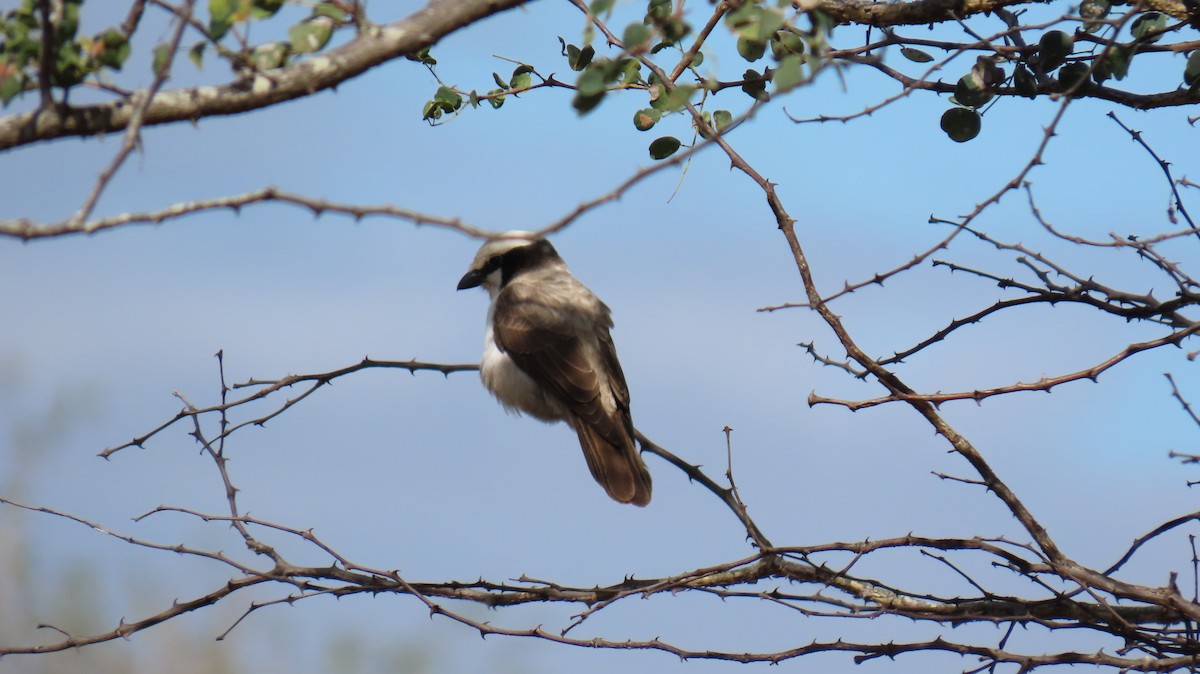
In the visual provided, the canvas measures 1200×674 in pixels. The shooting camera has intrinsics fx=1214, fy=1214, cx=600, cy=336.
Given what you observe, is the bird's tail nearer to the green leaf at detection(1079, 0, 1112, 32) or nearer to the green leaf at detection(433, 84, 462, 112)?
the green leaf at detection(433, 84, 462, 112)

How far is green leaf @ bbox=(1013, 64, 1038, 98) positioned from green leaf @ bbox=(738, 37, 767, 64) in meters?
0.80

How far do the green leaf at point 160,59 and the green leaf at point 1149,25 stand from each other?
9.03 ft

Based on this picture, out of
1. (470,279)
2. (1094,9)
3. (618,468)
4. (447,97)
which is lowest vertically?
(618,468)

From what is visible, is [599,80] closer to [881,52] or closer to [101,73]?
[101,73]

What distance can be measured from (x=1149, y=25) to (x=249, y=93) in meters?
2.73

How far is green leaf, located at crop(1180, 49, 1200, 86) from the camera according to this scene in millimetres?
3668

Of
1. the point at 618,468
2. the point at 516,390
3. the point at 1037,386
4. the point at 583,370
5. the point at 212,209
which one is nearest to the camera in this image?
the point at 212,209

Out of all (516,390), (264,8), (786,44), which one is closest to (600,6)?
(264,8)

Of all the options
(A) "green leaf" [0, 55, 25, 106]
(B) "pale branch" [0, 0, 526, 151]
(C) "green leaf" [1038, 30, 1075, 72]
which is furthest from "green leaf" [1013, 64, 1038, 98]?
(A) "green leaf" [0, 55, 25, 106]

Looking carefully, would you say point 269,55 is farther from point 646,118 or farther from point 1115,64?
point 1115,64

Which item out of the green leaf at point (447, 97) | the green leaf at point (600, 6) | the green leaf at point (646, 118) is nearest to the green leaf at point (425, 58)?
the green leaf at point (447, 97)

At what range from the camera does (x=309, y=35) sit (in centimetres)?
241

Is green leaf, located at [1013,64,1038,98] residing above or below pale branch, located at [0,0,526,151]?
above

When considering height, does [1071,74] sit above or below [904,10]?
below
